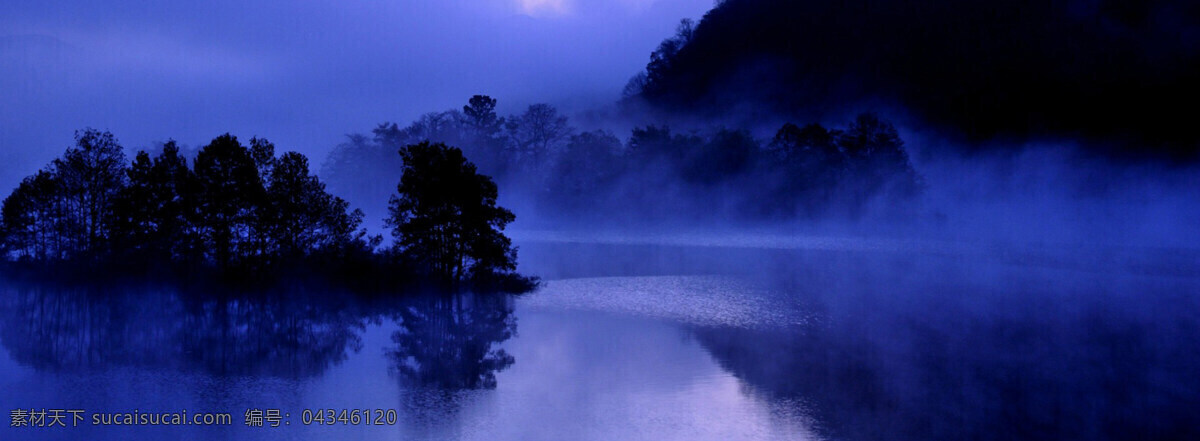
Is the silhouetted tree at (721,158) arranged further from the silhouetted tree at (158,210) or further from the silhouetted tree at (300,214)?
the silhouetted tree at (158,210)

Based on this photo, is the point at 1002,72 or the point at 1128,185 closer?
the point at 1128,185

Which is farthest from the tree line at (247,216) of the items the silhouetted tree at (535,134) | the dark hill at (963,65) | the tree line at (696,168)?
the silhouetted tree at (535,134)

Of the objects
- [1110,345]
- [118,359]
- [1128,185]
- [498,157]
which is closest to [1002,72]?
[1128,185]

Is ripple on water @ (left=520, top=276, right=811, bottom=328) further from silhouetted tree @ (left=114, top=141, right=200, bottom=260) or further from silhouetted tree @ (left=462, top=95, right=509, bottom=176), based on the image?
silhouetted tree @ (left=462, top=95, right=509, bottom=176)

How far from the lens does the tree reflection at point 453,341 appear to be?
19734 millimetres

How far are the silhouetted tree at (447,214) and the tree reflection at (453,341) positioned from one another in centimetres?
235

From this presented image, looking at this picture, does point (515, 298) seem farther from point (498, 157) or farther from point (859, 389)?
point (498, 157)

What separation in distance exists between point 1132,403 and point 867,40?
334 ft

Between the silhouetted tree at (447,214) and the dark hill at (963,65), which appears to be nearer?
the silhouetted tree at (447,214)

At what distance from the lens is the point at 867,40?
112m

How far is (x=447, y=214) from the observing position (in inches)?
1393

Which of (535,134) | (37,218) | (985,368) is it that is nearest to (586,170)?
(535,134)

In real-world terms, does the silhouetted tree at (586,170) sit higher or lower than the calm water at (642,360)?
higher

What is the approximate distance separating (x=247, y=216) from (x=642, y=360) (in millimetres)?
22643
